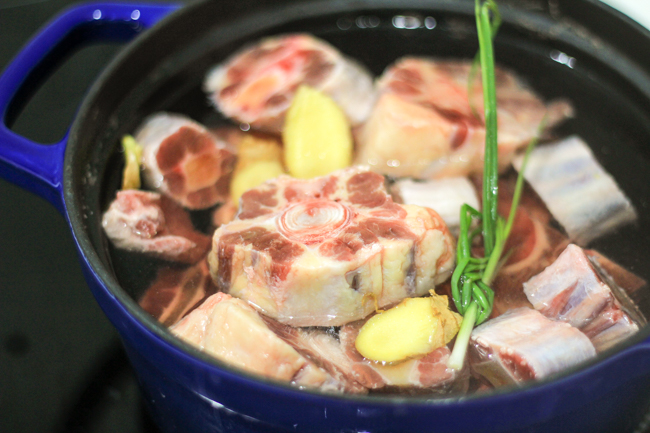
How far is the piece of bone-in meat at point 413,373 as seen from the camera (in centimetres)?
124

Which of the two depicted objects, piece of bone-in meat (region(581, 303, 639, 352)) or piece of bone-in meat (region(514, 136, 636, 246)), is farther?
piece of bone-in meat (region(514, 136, 636, 246))

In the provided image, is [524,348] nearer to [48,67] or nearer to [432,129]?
[432,129]

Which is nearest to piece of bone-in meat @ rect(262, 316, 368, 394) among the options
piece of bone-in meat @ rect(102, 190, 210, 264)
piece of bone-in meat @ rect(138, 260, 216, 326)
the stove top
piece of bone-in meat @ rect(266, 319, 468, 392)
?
piece of bone-in meat @ rect(266, 319, 468, 392)

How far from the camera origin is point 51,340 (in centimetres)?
175

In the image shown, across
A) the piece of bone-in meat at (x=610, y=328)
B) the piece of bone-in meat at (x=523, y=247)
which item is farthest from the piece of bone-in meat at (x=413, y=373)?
the piece of bone-in meat at (x=610, y=328)

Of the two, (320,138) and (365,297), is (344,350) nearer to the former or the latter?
(365,297)

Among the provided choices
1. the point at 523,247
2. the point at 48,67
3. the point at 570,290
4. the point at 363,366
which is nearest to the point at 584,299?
the point at 570,290

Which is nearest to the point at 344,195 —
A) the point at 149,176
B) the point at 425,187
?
the point at 425,187

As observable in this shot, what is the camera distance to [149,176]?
5.57 feet

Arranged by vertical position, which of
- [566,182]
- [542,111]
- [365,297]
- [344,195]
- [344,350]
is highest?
[542,111]

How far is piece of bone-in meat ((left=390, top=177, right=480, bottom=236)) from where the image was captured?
5.20 feet

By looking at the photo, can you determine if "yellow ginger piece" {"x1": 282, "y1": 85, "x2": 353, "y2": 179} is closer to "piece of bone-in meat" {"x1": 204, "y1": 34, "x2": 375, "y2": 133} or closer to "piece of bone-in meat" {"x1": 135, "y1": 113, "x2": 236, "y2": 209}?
"piece of bone-in meat" {"x1": 204, "y1": 34, "x2": 375, "y2": 133}

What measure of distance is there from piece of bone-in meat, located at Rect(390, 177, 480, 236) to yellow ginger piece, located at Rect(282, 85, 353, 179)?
0.65 ft

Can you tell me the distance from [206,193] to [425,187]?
0.62 m
